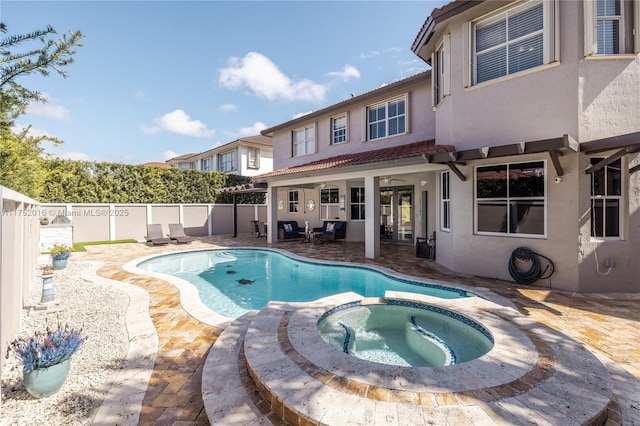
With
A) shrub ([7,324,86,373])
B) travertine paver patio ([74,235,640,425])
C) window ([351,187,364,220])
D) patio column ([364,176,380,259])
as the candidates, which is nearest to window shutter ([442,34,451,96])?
patio column ([364,176,380,259])

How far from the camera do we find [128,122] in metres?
18.5

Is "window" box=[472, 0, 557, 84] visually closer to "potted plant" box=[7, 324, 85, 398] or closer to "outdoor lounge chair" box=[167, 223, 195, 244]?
"potted plant" box=[7, 324, 85, 398]

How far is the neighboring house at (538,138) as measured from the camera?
265 inches

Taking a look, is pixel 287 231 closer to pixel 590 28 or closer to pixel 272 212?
pixel 272 212

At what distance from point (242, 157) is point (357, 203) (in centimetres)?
1387

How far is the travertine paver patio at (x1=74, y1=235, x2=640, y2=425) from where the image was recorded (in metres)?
3.12

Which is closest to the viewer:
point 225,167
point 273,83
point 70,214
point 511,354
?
point 511,354

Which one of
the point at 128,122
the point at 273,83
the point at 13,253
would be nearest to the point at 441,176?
the point at 13,253

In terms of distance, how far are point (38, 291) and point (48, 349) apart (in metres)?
5.85

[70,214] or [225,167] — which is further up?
[225,167]

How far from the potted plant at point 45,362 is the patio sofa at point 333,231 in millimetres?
13046

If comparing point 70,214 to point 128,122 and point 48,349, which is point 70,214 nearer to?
Answer: point 128,122

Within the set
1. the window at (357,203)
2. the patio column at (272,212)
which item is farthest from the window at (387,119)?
the patio column at (272,212)

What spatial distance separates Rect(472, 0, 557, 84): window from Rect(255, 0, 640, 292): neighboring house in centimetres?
3
